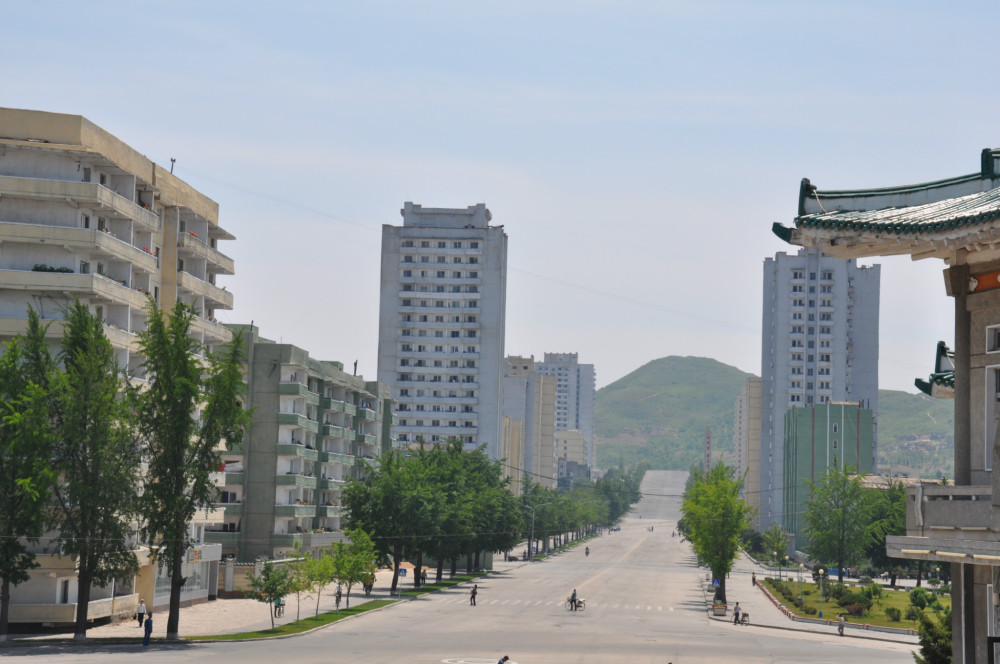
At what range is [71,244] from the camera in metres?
64.8

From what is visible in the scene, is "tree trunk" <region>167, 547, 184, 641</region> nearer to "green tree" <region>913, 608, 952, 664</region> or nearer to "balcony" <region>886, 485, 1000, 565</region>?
"green tree" <region>913, 608, 952, 664</region>

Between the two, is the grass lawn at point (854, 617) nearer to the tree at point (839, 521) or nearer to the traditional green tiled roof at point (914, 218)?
the tree at point (839, 521)

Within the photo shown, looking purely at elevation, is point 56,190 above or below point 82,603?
above

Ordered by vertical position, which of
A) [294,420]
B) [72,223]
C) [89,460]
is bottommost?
[89,460]

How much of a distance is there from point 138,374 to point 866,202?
61.6m

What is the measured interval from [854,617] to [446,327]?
11839cm

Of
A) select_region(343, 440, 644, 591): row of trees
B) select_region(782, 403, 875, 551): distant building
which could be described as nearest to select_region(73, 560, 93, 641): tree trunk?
select_region(343, 440, 644, 591): row of trees

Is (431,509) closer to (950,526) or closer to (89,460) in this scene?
(89,460)

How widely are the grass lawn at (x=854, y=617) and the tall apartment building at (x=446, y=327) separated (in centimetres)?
8601

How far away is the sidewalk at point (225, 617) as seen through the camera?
64.4 m

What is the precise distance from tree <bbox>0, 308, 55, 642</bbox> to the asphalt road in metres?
5.28

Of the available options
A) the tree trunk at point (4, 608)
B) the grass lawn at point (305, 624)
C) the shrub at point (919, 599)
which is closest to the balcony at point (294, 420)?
the grass lawn at point (305, 624)

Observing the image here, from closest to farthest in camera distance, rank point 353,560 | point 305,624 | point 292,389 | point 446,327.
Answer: point 305,624 → point 353,560 → point 292,389 → point 446,327

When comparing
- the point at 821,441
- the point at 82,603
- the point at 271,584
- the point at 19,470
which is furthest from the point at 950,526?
the point at 821,441
